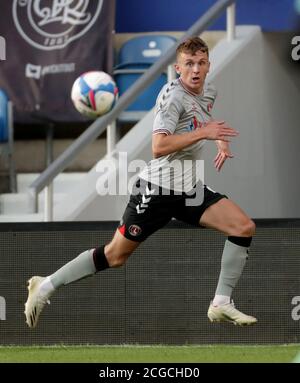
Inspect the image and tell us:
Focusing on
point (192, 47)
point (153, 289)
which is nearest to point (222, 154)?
point (192, 47)

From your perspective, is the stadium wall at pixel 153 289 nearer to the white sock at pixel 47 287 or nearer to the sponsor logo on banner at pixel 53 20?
the white sock at pixel 47 287

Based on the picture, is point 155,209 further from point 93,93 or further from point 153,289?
point 93,93

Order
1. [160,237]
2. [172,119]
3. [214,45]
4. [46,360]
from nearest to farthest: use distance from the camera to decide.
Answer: [172,119] → [46,360] → [160,237] → [214,45]

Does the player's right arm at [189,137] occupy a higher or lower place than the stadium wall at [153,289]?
higher

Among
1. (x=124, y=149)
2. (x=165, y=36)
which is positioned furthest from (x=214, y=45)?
(x=124, y=149)

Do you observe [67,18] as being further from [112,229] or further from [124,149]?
[112,229]

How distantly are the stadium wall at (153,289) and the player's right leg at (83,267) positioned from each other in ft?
4.95

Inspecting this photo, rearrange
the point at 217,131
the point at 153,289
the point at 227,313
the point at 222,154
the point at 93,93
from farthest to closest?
the point at 93,93
the point at 153,289
the point at 222,154
the point at 227,313
the point at 217,131

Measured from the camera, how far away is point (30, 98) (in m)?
14.3

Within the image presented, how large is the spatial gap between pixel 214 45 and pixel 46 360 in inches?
212

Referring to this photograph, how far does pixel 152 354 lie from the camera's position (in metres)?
9.64

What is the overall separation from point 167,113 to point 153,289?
2.30 m

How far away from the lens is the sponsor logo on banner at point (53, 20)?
46.8ft

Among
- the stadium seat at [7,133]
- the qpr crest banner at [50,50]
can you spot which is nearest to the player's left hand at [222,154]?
the stadium seat at [7,133]
